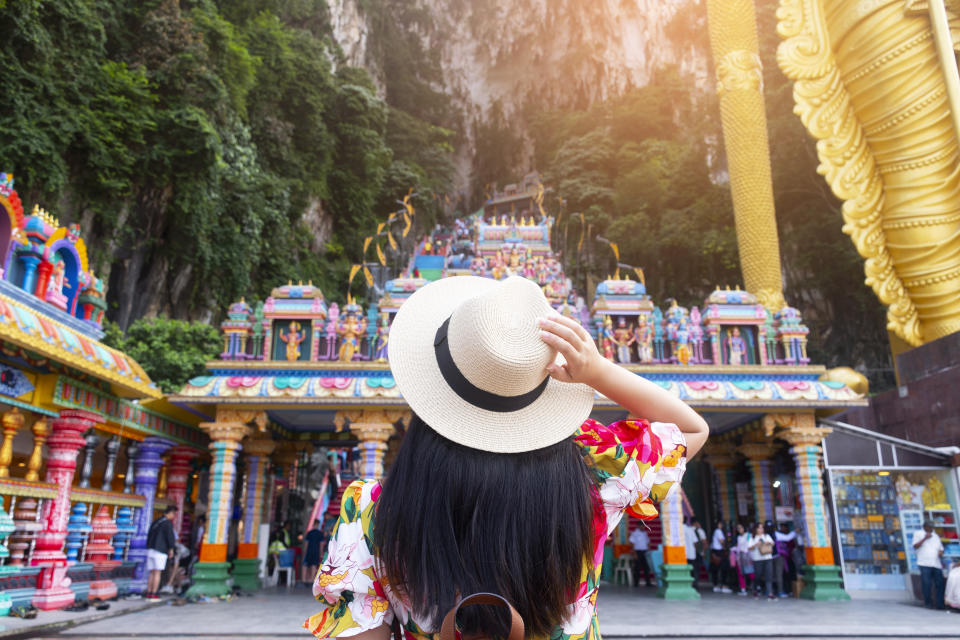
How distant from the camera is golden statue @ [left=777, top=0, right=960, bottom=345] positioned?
11.0 metres

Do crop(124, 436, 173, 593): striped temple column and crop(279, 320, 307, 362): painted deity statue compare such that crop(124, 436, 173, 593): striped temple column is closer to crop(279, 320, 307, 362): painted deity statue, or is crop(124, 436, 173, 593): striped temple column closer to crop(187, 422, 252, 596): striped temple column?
crop(187, 422, 252, 596): striped temple column

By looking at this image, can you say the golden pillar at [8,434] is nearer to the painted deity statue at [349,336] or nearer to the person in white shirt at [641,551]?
the painted deity statue at [349,336]

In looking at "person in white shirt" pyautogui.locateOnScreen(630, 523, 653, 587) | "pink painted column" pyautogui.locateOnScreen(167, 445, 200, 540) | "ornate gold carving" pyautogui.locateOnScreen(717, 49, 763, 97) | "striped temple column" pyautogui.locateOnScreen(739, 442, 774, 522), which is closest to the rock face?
"ornate gold carving" pyautogui.locateOnScreen(717, 49, 763, 97)

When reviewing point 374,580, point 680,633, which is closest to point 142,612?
point 680,633

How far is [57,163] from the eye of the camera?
13.0 metres

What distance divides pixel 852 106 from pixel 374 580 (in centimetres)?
1387

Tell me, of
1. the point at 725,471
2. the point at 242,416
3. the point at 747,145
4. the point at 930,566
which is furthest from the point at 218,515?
the point at 747,145

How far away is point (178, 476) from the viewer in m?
10.2

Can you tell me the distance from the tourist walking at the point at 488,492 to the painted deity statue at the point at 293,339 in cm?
881

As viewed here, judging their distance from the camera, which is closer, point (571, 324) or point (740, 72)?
point (571, 324)

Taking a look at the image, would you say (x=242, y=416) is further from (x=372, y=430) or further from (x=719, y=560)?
(x=719, y=560)

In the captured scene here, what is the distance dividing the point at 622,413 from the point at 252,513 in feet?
20.9

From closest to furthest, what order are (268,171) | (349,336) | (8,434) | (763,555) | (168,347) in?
(8,434) < (763,555) < (349,336) < (168,347) < (268,171)

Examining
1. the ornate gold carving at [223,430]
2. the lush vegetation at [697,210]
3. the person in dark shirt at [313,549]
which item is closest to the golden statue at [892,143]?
the lush vegetation at [697,210]
